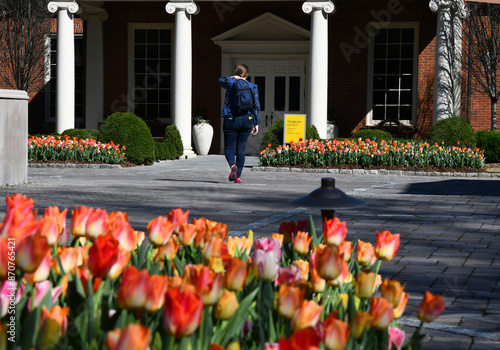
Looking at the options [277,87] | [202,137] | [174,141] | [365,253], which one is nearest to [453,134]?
[277,87]

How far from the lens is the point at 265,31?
23.5 metres

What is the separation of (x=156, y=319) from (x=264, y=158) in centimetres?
1548

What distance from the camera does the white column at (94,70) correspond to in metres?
24.1

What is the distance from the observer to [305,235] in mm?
2771

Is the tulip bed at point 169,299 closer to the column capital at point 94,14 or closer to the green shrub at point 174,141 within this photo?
the green shrub at point 174,141

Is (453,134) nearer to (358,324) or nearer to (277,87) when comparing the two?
(277,87)

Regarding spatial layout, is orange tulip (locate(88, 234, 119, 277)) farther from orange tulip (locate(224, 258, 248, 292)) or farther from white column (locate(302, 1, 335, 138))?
white column (locate(302, 1, 335, 138))

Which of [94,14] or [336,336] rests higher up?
[94,14]

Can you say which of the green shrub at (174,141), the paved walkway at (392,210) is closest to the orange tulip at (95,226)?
the paved walkway at (392,210)

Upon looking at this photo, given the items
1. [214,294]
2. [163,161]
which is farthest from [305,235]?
[163,161]

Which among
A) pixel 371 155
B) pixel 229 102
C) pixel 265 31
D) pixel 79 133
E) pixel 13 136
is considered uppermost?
pixel 265 31

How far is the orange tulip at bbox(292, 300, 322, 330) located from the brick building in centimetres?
2047

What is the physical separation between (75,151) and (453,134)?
28.8ft

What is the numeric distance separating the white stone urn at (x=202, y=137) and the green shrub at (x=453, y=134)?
7.10m
